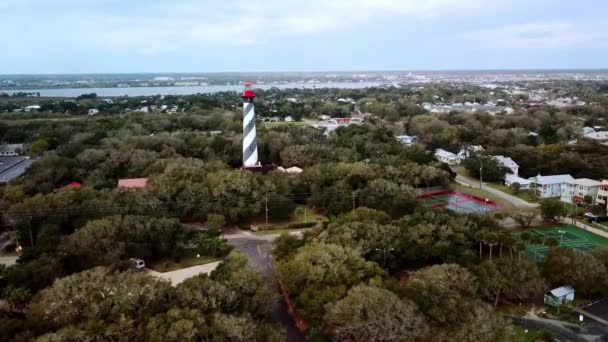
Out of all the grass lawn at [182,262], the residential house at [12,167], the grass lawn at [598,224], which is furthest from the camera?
the residential house at [12,167]

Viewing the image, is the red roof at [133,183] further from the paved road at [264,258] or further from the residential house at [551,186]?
the residential house at [551,186]

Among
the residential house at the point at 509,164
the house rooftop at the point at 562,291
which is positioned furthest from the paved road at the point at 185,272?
the residential house at the point at 509,164

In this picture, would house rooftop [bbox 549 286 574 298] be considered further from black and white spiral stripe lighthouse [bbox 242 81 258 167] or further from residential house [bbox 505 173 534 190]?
black and white spiral stripe lighthouse [bbox 242 81 258 167]

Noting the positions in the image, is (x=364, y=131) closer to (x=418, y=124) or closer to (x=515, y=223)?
(x=418, y=124)

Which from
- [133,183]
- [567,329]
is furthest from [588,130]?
[133,183]

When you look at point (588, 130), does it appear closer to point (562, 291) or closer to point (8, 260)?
point (562, 291)

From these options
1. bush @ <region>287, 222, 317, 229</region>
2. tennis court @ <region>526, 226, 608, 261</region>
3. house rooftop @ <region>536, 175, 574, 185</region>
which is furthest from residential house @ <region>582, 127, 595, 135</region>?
bush @ <region>287, 222, 317, 229</region>
